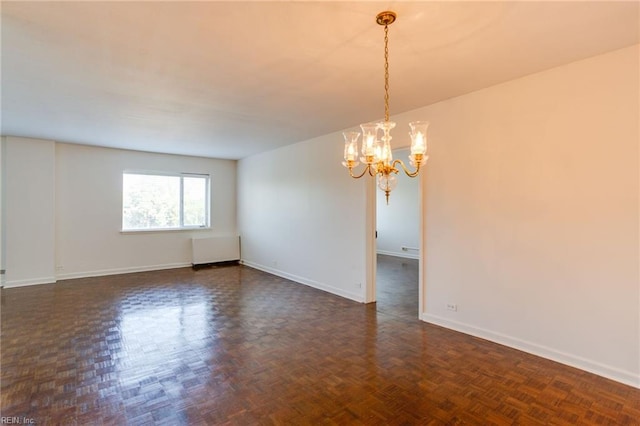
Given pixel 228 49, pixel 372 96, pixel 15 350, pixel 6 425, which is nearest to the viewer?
pixel 6 425

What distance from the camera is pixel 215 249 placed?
774cm

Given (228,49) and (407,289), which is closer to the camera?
(228,49)

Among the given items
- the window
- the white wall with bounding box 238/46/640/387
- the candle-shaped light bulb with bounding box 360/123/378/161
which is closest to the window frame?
the window

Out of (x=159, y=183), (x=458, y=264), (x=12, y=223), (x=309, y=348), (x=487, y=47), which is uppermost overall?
(x=487, y=47)

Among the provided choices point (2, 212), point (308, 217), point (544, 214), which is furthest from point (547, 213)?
point (2, 212)

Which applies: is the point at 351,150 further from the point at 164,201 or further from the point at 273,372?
the point at 164,201

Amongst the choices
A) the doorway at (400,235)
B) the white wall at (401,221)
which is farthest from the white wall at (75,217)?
the white wall at (401,221)

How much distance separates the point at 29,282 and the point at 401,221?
847cm

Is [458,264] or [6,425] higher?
[458,264]

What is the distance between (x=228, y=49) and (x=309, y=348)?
2.85 m

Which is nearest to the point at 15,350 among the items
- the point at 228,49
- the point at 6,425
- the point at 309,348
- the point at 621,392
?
the point at 6,425

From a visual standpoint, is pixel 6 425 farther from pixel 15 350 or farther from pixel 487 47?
pixel 487 47

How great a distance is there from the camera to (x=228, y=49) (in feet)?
8.13

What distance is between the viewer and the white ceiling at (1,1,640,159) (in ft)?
6.60
